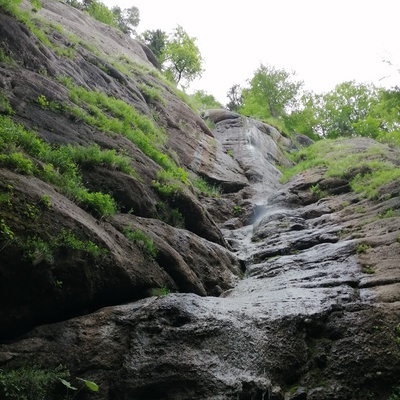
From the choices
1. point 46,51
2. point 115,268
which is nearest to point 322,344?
point 115,268

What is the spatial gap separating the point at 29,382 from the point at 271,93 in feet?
149

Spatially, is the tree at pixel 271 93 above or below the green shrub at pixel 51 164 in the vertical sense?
above

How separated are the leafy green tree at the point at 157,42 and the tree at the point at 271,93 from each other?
11.5m

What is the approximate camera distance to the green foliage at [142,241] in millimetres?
9547

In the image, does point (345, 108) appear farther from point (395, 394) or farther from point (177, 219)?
point (395, 394)

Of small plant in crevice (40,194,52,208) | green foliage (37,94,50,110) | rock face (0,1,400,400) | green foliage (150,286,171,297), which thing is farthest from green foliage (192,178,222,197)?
small plant in crevice (40,194,52,208)

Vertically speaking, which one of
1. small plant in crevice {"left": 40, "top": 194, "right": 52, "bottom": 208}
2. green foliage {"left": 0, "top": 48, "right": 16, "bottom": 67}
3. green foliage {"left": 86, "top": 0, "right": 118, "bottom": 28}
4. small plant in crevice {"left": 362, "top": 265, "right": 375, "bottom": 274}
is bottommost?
small plant in crevice {"left": 362, "top": 265, "right": 375, "bottom": 274}

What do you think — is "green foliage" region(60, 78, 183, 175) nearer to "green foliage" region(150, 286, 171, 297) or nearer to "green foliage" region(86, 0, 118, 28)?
"green foliage" region(150, 286, 171, 297)

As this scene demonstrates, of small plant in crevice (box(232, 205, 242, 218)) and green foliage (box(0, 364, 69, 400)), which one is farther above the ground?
small plant in crevice (box(232, 205, 242, 218))

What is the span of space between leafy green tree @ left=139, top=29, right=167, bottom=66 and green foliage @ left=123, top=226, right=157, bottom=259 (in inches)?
1648

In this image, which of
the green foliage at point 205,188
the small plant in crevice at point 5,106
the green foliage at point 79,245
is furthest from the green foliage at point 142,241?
the green foliage at point 205,188

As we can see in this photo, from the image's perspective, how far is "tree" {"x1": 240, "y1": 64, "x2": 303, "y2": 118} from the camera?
153 feet

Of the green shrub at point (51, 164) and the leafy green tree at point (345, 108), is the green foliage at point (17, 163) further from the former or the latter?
the leafy green tree at point (345, 108)

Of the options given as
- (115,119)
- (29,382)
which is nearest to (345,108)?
(115,119)
